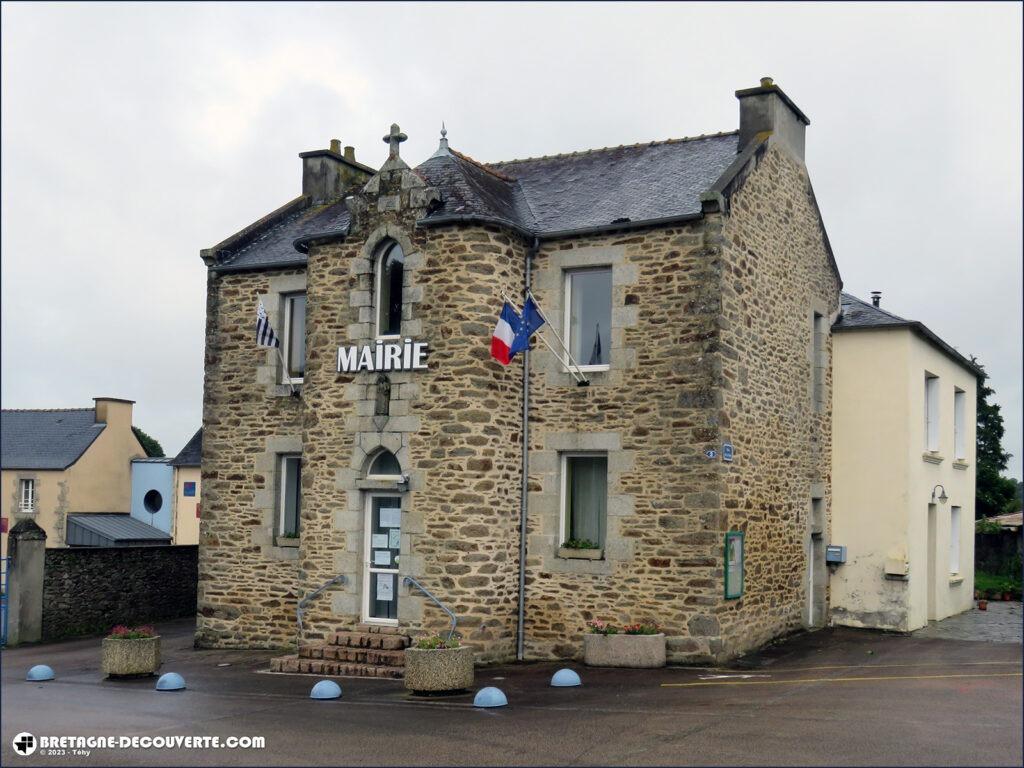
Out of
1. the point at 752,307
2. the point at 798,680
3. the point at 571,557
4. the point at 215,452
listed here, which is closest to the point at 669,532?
the point at 571,557

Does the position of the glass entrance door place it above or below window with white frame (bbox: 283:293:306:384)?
below

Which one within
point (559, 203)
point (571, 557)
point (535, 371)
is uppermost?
point (559, 203)

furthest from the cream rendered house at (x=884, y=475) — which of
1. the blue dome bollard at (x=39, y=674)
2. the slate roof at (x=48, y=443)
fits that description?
the slate roof at (x=48, y=443)

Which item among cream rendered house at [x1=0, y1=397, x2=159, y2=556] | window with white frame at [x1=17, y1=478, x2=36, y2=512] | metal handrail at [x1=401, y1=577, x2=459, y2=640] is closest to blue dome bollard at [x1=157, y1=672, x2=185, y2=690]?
metal handrail at [x1=401, y1=577, x2=459, y2=640]

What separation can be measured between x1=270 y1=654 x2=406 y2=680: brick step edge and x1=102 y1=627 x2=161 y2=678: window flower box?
1.60 metres

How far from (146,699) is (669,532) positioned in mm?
6639

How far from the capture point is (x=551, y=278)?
16.1m

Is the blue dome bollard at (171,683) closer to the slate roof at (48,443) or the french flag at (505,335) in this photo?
the french flag at (505,335)

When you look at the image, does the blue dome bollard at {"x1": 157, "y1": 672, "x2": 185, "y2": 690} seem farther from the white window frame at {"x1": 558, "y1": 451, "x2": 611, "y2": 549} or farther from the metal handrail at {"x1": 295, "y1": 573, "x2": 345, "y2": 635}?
the white window frame at {"x1": 558, "y1": 451, "x2": 611, "y2": 549}

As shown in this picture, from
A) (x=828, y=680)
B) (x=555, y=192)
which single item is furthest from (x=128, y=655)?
(x=555, y=192)

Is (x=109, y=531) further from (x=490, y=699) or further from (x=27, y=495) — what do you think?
(x=490, y=699)

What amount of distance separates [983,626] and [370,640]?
34.5ft

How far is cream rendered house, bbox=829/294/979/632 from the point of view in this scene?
1847cm

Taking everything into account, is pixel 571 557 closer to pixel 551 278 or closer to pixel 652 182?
pixel 551 278
